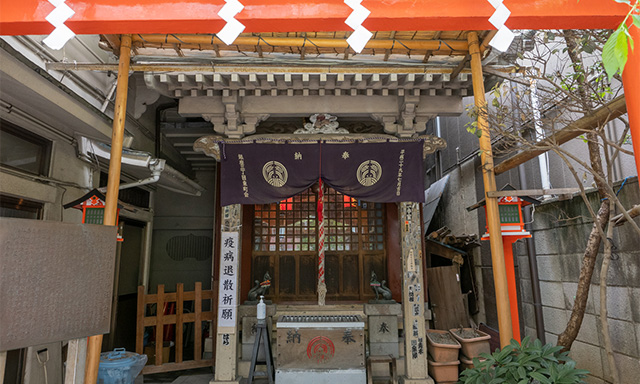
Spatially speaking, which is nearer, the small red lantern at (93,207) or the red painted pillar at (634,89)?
the red painted pillar at (634,89)

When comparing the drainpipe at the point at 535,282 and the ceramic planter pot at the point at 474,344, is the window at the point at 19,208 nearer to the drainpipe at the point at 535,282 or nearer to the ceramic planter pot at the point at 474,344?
the ceramic planter pot at the point at 474,344

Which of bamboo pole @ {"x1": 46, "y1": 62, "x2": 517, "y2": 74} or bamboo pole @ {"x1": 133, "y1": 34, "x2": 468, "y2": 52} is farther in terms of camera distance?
bamboo pole @ {"x1": 46, "y1": 62, "x2": 517, "y2": 74}

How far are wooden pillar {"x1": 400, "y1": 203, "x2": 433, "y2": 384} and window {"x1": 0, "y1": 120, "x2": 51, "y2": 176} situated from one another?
21.2 ft

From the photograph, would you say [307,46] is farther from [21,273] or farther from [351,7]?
[21,273]

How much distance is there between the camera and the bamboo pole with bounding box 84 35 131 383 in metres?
4.22

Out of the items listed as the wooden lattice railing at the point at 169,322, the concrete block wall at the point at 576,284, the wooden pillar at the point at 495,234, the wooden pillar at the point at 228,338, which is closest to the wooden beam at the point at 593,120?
the wooden pillar at the point at 495,234

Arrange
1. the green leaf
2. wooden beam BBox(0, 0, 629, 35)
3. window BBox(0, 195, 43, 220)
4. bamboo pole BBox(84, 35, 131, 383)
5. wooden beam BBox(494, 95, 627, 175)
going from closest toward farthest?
1. the green leaf
2. wooden beam BBox(0, 0, 629, 35)
3. wooden beam BBox(494, 95, 627, 175)
4. bamboo pole BBox(84, 35, 131, 383)
5. window BBox(0, 195, 43, 220)

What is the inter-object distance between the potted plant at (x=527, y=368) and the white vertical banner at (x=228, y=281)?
4.50 meters

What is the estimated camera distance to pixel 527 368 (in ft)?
12.6

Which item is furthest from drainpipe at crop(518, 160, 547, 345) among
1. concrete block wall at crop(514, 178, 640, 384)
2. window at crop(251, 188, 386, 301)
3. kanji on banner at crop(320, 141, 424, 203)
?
window at crop(251, 188, 386, 301)

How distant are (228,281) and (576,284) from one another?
6130 millimetres

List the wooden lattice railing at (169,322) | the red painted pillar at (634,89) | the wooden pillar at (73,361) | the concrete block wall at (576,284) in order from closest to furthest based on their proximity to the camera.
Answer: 1. the wooden pillar at (73,361)
2. the red painted pillar at (634,89)
3. the concrete block wall at (576,284)
4. the wooden lattice railing at (169,322)

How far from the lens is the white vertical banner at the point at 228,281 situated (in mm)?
7125

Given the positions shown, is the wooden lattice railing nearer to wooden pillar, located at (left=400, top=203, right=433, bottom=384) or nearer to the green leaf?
wooden pillar, located at (left=400, top=203, right=433, bottom=384)
